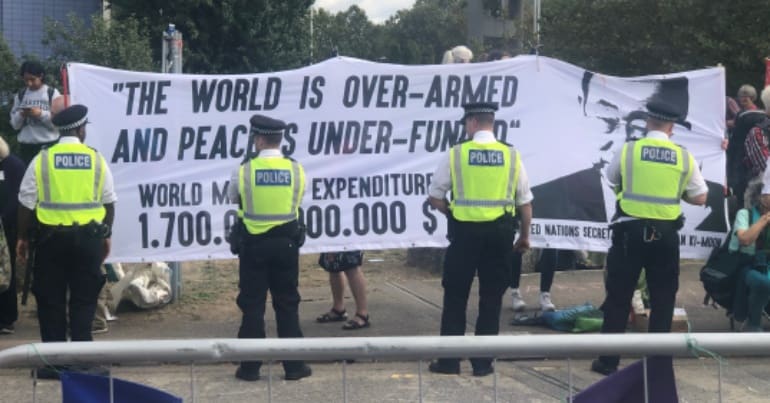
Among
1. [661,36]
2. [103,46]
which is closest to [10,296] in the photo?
[103,46]

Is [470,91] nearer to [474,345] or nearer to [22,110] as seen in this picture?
[22,110]

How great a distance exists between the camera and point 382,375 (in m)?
6.43

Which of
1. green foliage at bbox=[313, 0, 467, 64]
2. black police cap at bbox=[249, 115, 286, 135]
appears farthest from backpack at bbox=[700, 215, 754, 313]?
green foliage at bbox=[313, 0, 467, 64]

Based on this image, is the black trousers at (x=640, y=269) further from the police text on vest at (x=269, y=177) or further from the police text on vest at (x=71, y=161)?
the police text on vest at (x=71, y=161)

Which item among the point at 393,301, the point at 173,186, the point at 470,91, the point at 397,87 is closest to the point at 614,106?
the point at 470,91

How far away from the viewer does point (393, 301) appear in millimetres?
9164

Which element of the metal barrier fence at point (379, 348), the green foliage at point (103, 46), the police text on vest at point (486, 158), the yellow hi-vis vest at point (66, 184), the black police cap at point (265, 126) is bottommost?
the metal barrier fence at point (379, 348)

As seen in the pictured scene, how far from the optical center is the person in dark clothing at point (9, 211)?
7660 mm

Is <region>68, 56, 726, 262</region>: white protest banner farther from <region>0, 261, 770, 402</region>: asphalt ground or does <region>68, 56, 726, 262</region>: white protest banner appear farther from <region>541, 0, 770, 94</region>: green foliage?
<region>541, 0, 770, 94</region>: green foliage

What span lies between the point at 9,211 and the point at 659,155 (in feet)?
16.1

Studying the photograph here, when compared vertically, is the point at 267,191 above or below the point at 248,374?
above

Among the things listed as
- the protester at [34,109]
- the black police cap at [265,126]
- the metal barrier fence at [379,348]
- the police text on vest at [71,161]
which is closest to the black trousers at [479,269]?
the black police cap at [265,126]

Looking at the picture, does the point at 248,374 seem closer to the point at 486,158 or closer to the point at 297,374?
the point at 297,374

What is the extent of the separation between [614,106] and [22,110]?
15.7ft
